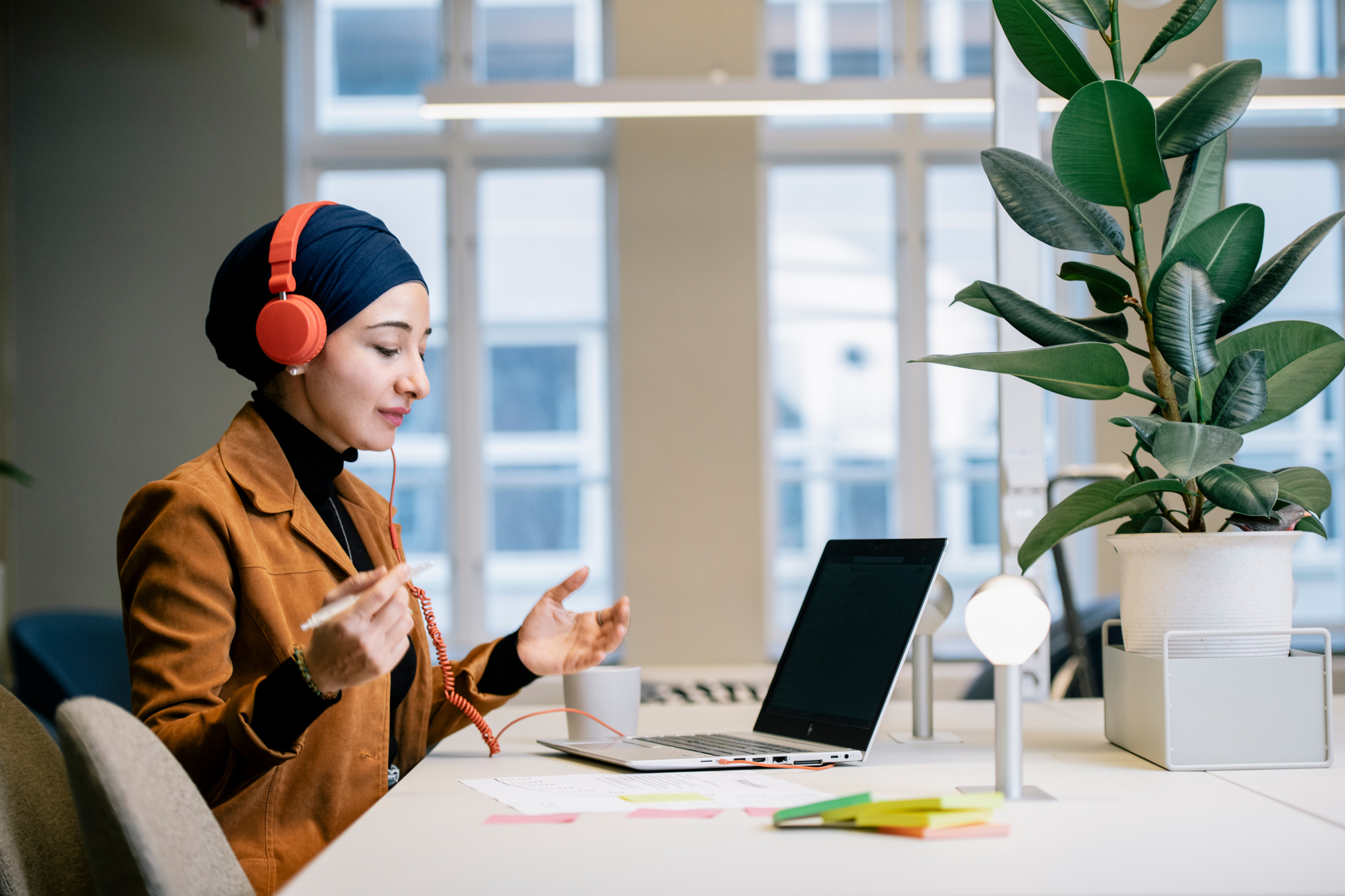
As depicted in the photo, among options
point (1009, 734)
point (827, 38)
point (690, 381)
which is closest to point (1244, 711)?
point (1009, 734)

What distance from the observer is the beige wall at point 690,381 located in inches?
200

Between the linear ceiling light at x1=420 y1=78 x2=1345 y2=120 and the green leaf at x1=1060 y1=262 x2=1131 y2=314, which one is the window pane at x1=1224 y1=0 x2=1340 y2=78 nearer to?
the linear ceiling light at x1=420 y1=78 x2=1345 y2=120

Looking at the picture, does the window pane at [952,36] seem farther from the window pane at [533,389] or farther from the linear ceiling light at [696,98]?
the window pane at [533,389]

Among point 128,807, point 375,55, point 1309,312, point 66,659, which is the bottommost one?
point 66,659

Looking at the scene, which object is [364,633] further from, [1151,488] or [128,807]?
[1151,488]

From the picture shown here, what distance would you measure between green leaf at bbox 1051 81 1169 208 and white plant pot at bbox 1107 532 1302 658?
40 cm

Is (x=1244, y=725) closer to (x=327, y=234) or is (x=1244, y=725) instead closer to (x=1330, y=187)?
(x=327, y=234)

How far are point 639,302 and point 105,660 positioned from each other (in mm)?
2650

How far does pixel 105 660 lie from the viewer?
13.1 feet

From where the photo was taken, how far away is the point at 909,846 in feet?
2.80

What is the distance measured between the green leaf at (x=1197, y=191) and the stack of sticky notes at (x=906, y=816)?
0.82 meters

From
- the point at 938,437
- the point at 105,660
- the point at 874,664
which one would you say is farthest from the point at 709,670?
the point at 874,664

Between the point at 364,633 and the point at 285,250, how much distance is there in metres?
0.59

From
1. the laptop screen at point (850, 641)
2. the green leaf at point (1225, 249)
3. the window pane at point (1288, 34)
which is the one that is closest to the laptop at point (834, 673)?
the laptop screen at point (850, 641)
